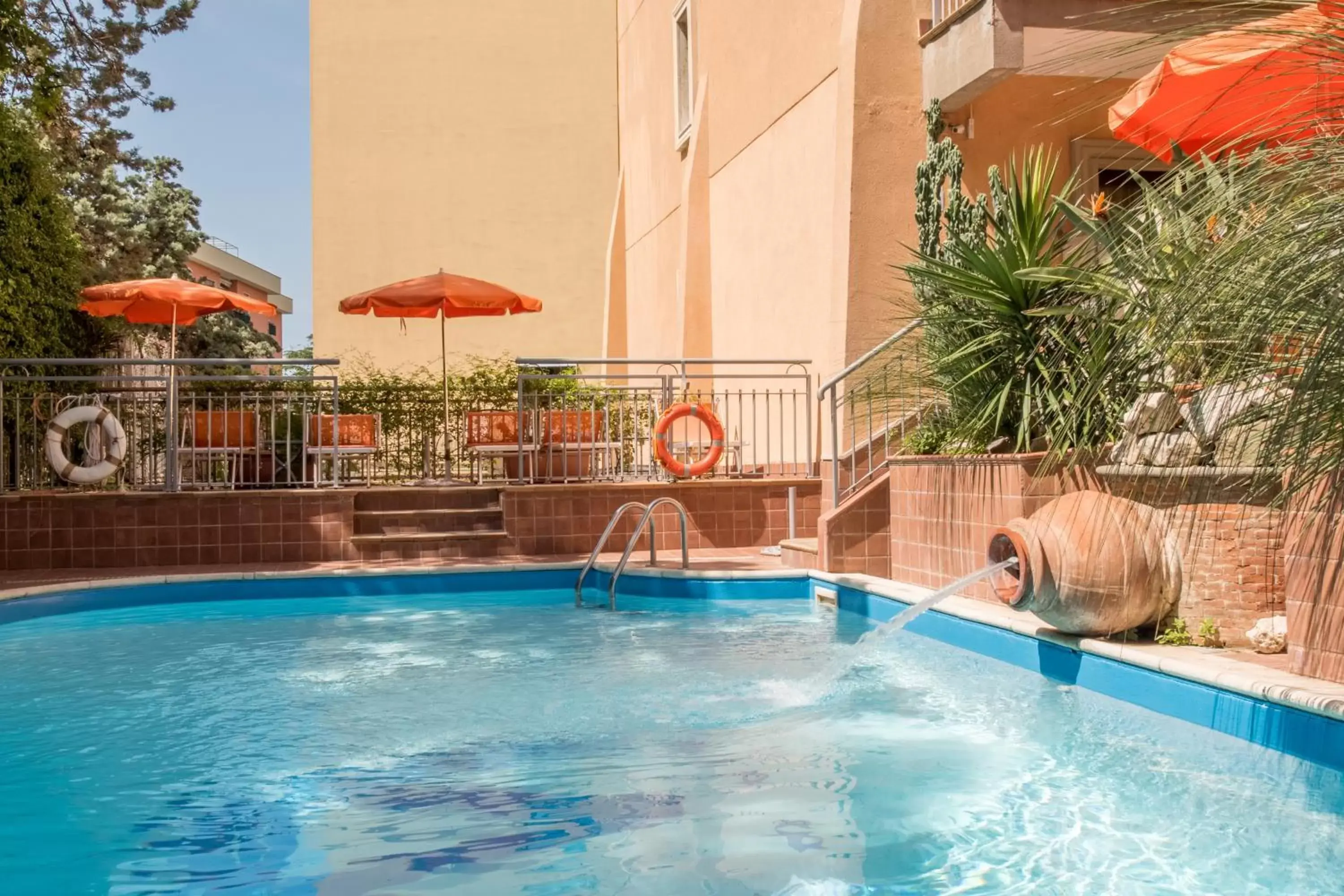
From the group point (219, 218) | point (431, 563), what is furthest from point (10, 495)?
point (219, 218)

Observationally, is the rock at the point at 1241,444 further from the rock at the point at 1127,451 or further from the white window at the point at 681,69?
the white window at the point at 681,69

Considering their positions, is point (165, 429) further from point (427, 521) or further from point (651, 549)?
point (651, 549)

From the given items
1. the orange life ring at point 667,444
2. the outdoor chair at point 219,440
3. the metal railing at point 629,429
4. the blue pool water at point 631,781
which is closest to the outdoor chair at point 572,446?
the metal railing at point 629,429

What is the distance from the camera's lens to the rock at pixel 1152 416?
530 cm

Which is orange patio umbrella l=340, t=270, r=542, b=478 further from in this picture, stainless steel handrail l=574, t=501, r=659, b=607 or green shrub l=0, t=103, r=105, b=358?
stainless steel handrail l=574, t=501, r=659, b=607

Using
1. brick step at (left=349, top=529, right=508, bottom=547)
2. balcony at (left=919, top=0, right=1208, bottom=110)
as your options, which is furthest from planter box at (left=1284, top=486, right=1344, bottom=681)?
brick step at (left=349, top=529, right=508, bottom=547)

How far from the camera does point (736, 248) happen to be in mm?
14328

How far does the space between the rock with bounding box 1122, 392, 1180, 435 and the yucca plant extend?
0.13m

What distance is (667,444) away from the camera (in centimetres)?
1115

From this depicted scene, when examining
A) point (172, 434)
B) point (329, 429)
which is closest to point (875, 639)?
point (329, 429)

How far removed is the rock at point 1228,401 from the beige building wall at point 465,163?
17.8 meters

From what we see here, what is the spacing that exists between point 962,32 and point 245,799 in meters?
7.98

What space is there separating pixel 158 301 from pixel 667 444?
4.80 meters

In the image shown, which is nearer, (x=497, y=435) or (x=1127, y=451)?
(x=1127, y=451)
